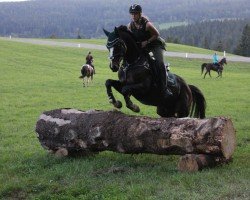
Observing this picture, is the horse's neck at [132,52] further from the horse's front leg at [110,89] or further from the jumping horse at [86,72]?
the jumping horse at [86,72]

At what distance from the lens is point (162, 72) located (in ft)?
31.8

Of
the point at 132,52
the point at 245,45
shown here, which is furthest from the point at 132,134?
the point at 245,45

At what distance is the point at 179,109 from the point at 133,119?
5.12 ft

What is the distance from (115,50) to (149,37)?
1.11m

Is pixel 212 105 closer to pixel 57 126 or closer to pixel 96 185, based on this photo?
pixel 57 126

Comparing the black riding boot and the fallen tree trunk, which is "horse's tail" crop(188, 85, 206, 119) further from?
the fallen tree trunk

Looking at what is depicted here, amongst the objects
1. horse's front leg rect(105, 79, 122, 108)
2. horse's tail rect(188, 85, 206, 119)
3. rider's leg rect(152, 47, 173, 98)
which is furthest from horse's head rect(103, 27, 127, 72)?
horse's tail rect(188, 85, 206, 119)

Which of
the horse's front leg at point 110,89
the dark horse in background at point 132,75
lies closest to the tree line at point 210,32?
the dark horse in background at point 132,75

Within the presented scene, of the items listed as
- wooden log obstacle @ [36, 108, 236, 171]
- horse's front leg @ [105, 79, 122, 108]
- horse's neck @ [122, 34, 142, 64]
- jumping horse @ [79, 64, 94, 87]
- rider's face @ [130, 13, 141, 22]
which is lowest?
jumping horse @ [79, 64, 94, 87]

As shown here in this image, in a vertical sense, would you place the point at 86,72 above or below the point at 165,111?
below

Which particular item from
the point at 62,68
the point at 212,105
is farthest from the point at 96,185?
the point at 62,68

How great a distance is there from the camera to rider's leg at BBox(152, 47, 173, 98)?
9672 mm

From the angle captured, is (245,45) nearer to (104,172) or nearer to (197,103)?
(197,103)

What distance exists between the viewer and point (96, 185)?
7832 mm
